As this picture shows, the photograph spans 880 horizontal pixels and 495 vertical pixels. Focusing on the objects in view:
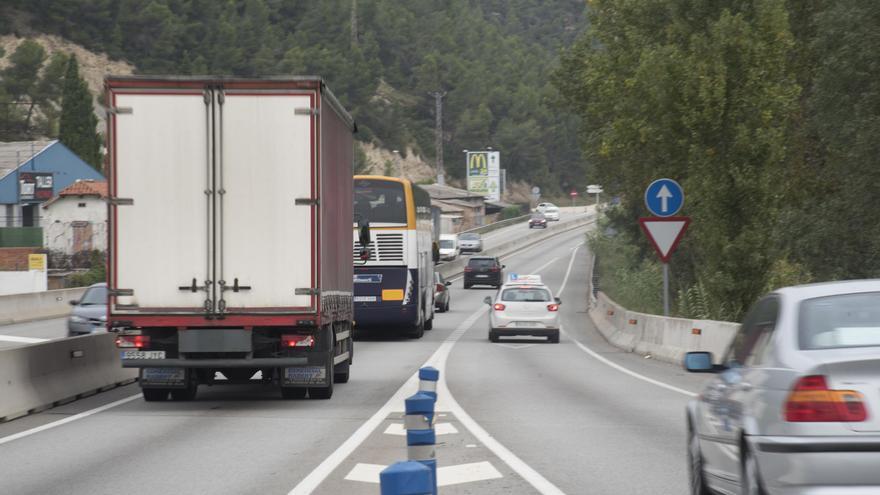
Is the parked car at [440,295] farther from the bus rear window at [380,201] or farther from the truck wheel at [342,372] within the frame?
the truck wheel at [342,372]

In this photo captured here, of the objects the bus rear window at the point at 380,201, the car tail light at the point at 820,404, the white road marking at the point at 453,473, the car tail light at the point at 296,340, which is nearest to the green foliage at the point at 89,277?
the bus rear window at the point at 380,201

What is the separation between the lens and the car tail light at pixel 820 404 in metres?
6.61

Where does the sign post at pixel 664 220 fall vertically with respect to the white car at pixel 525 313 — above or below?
above

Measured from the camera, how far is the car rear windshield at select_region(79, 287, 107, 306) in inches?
1294

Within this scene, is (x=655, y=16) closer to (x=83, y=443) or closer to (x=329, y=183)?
(x=329, y=183)

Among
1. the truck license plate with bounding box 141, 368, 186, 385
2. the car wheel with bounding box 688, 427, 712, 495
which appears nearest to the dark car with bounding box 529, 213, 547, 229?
the truck license plate with bounding box 141, 368, 186, 385

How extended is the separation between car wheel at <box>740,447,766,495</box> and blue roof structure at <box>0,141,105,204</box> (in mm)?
86845

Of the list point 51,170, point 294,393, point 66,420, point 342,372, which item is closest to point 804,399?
point 66,420

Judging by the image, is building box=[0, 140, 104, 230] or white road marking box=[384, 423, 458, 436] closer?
white road marking box=[384, 423, 458, 436]

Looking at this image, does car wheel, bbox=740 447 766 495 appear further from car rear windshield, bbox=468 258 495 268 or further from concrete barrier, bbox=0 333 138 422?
car rear windshield, bbox=468 258 495 268

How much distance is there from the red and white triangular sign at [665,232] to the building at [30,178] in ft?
228

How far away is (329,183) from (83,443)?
18.3 feet

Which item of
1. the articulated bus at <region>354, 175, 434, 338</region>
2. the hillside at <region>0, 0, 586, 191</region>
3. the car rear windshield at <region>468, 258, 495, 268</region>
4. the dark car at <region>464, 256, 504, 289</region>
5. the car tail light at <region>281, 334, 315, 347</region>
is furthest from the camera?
the hillside at <region>0, 0, 586, 191</region>

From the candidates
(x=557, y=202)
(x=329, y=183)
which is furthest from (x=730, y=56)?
(x=557, y=202)
